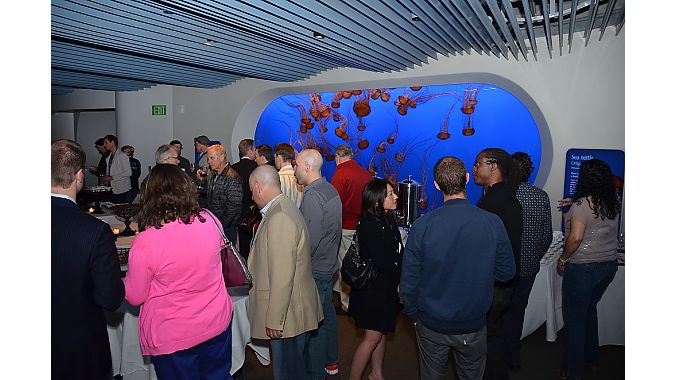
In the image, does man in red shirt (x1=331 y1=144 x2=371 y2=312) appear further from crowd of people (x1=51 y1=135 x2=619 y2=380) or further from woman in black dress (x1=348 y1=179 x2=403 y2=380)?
woman in black dress (x1=348 y1=179 x2=403 y2=380)

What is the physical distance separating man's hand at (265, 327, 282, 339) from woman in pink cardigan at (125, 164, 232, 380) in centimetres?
39

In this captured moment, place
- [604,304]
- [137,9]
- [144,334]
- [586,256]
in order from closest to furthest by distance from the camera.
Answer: [144,334] < [586,256] < [137,9] < [604,304]

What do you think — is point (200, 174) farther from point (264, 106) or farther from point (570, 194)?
point (570, 194)

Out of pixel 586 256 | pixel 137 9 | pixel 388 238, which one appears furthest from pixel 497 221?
pixel 137 9

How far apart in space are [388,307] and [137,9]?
272 centimetres

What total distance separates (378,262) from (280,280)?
0.61 metres

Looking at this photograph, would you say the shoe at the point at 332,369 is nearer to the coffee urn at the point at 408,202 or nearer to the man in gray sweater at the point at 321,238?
the man in gray sweater at the point at 321,238

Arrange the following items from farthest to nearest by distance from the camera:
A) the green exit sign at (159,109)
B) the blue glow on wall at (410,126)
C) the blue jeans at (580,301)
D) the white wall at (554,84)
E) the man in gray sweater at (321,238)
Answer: the green exit sign at (159,109), the blue glow on wall at (410,126), the white wall at (554,84), the blue jeans at (580,301), the man in gray sweater at (321,238)

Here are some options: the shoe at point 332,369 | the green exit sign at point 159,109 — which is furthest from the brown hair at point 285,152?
the green exit sign at point 159,109

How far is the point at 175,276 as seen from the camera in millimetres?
2141

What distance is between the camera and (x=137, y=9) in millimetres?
3752

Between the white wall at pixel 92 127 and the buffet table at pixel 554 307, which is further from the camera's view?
the white wall at pixel 92 127

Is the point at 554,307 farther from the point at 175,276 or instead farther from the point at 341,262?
the point at 175,276

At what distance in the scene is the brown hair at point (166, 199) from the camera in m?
2.13
